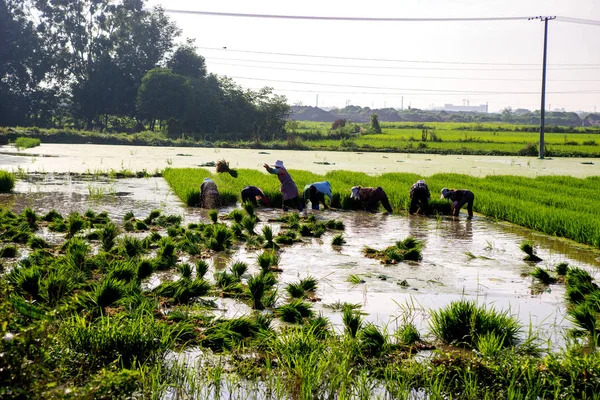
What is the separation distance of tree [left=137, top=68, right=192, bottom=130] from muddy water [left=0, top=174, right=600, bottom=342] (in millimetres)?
30225

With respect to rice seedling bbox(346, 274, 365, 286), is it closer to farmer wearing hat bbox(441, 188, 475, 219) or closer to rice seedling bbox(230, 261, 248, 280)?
rice seedling bbox(230, 261, 248, 280)

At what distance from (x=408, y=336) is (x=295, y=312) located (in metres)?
0.94

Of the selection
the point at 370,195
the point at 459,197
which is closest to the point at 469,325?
the point at 459,197

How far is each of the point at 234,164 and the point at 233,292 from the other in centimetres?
1722

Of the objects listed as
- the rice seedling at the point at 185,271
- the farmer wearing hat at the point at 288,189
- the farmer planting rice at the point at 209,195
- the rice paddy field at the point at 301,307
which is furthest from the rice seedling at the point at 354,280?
the farmer planting rice at the point at 209,195

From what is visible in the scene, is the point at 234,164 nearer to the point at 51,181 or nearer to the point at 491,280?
the point at 51,181

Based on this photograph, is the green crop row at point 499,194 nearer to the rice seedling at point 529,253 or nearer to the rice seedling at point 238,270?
the rice seedling at point 529,253

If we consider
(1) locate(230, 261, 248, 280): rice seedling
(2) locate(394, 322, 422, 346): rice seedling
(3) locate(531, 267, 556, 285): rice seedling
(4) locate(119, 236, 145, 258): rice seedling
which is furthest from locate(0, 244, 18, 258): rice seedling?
(3) locate(531, 267, 556, 285): rice seedling

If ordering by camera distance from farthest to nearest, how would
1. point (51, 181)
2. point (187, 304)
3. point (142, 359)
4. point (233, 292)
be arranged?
point (51, 181)
point (233, 292)
point (187, 304)
point (142, 359)

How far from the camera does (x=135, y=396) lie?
11.9ft

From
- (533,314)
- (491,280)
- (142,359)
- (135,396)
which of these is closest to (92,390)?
(135,396)

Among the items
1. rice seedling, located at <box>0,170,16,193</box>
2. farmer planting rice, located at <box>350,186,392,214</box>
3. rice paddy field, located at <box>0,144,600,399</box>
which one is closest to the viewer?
rice paddy field, located at <box>0,144,600,399</box>

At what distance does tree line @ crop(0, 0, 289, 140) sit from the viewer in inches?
1727

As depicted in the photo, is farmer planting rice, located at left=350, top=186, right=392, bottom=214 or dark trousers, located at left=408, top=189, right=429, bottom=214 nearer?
dark trousers, located at left=408, top=189, right=429, bottom=214
